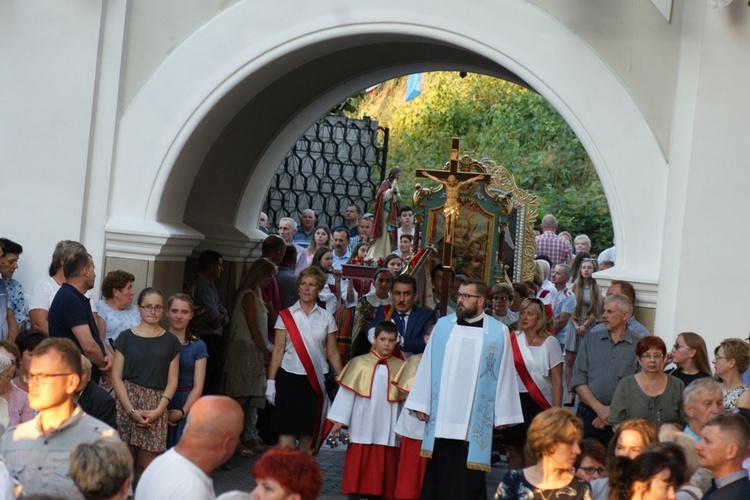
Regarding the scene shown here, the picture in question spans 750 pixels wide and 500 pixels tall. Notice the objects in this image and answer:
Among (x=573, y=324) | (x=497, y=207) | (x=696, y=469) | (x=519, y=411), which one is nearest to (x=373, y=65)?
(x=497, y=207)

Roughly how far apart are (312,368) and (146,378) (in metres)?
1.71

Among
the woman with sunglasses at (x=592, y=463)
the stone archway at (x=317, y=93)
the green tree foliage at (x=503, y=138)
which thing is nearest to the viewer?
the woman with sunglasses at (x=592, y=463)

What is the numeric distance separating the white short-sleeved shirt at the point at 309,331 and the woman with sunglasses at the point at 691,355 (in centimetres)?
297

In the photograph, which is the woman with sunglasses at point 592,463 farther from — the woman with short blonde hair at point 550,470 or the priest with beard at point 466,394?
the priest with beard at point 466,394

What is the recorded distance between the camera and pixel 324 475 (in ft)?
34.5

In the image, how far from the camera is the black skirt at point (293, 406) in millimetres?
9680

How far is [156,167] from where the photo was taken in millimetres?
9742

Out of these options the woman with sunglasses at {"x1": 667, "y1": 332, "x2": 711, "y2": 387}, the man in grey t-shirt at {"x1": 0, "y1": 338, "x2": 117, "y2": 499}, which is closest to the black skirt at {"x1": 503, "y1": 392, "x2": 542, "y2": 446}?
the woman with sunglasses at {"x1": 667, "y1": 332, "x2": 711, "y2": 387}

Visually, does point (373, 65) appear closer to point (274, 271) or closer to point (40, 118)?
point (274, 271)

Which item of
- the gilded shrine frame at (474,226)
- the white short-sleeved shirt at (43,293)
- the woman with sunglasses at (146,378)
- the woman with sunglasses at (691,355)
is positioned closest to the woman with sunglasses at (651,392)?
the woman with sunglasses at (691,355)

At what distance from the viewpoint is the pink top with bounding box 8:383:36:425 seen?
681cm

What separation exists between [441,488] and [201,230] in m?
4.46

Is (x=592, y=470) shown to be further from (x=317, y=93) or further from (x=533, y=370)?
(x=317, y=93)

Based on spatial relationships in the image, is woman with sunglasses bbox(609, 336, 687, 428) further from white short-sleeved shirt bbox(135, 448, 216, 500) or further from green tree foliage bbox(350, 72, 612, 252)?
green tree foliage bbox(350, 72, 612, 252)
